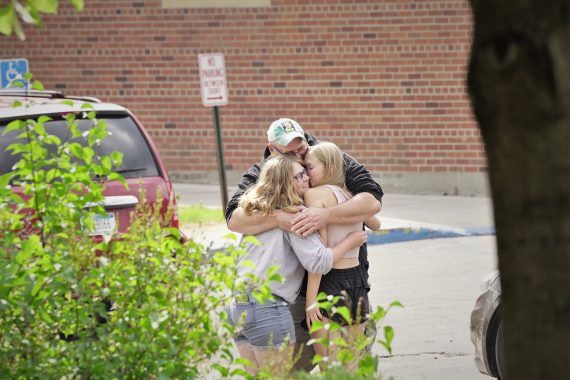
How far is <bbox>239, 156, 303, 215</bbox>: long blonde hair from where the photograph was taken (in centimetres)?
666

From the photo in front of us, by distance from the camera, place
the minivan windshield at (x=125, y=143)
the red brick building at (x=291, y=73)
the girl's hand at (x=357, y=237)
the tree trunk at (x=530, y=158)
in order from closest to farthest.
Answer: the tree trunk at (x=530, y=158), the girl's hand at (x=357, y=237), the minivan windshield at (x=125, y=143), the red brick building at (x=291, y=73)

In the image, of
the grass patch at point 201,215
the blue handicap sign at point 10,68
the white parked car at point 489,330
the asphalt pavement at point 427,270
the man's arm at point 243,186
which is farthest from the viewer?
the grass patch at point 201,215

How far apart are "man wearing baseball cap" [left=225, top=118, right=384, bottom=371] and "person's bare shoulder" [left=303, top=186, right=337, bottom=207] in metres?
0.04

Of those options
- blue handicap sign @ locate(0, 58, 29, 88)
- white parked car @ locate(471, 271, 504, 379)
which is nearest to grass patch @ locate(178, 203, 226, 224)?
blue handicap sign @ locate(0, 58, 29, 88)

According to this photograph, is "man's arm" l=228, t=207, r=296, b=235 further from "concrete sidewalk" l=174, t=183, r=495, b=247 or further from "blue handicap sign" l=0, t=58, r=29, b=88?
"blue handicap sign" l=0, t=58, r=29, b=88

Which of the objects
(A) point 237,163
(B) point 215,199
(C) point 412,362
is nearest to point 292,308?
(C) point 412,362

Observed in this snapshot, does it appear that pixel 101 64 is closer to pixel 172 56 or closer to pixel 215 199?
pixel 172 56

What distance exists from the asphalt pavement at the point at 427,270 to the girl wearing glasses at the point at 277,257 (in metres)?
0.52

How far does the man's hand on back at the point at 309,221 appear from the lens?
21.8 ft

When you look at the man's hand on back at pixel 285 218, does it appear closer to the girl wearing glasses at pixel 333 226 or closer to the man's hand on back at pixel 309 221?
the man's hand on back at pixel 309 221

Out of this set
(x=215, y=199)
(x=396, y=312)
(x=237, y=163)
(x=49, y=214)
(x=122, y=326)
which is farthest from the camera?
(x=237, y=163)

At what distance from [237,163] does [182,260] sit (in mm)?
15182

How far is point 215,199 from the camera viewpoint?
61.8ft

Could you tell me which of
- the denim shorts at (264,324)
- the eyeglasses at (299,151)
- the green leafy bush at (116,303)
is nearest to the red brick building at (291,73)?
the eyeglasses at (299,151)
